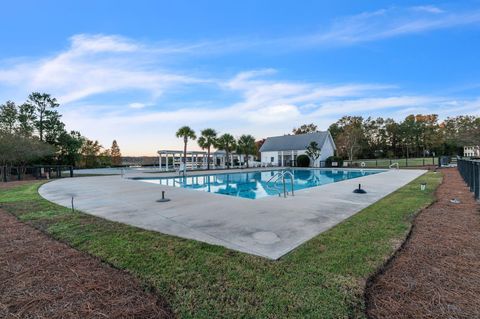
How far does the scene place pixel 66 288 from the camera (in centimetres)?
243

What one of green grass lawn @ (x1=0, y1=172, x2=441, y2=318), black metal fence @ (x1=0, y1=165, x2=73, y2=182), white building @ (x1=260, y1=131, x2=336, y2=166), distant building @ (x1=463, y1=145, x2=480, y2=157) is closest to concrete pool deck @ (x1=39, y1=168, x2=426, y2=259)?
green grass lawn @ (x1=0, y1=172, x2=441, y2=318)

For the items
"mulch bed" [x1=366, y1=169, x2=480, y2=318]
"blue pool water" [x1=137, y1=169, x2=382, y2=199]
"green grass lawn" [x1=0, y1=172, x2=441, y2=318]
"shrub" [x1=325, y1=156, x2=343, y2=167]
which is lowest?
"blue pool water" [x1=137, y1=169, x2=382, y2=199]

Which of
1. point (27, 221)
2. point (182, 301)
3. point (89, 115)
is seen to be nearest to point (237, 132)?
point (89, 115)

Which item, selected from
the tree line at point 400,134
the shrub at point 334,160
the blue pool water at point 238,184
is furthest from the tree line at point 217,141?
the tree line at point 400,134

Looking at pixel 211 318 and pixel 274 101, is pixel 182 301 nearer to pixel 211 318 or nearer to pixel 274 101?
pixel 211 318

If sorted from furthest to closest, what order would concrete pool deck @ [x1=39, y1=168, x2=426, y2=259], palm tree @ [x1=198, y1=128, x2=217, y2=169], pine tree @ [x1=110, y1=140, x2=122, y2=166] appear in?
pine tree @ [x1=110, y1=140, x2=122, y2=166], palm tree @ [x1=198, y1=128, x2=217, y2=169], concrete pool deck @ [x1=39, y1=168, x2=426, y2=259]

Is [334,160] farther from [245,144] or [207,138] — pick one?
[207,138]

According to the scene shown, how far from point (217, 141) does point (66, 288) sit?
2666cm

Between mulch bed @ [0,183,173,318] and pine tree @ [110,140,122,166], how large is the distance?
140 ft

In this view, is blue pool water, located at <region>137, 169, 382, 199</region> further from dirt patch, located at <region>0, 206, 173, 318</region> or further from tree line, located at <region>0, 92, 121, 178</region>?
tree line, located at <region>0, 92, 121, 178</region>

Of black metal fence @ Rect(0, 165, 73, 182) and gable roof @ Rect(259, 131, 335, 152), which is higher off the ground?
gable roof @ Rect(259, 131, 335, 152)

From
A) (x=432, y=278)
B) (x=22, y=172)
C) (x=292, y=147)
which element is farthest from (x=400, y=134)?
(x=22, y=172)

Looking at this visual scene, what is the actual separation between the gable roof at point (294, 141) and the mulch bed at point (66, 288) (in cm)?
3353

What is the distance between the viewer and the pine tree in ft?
136
